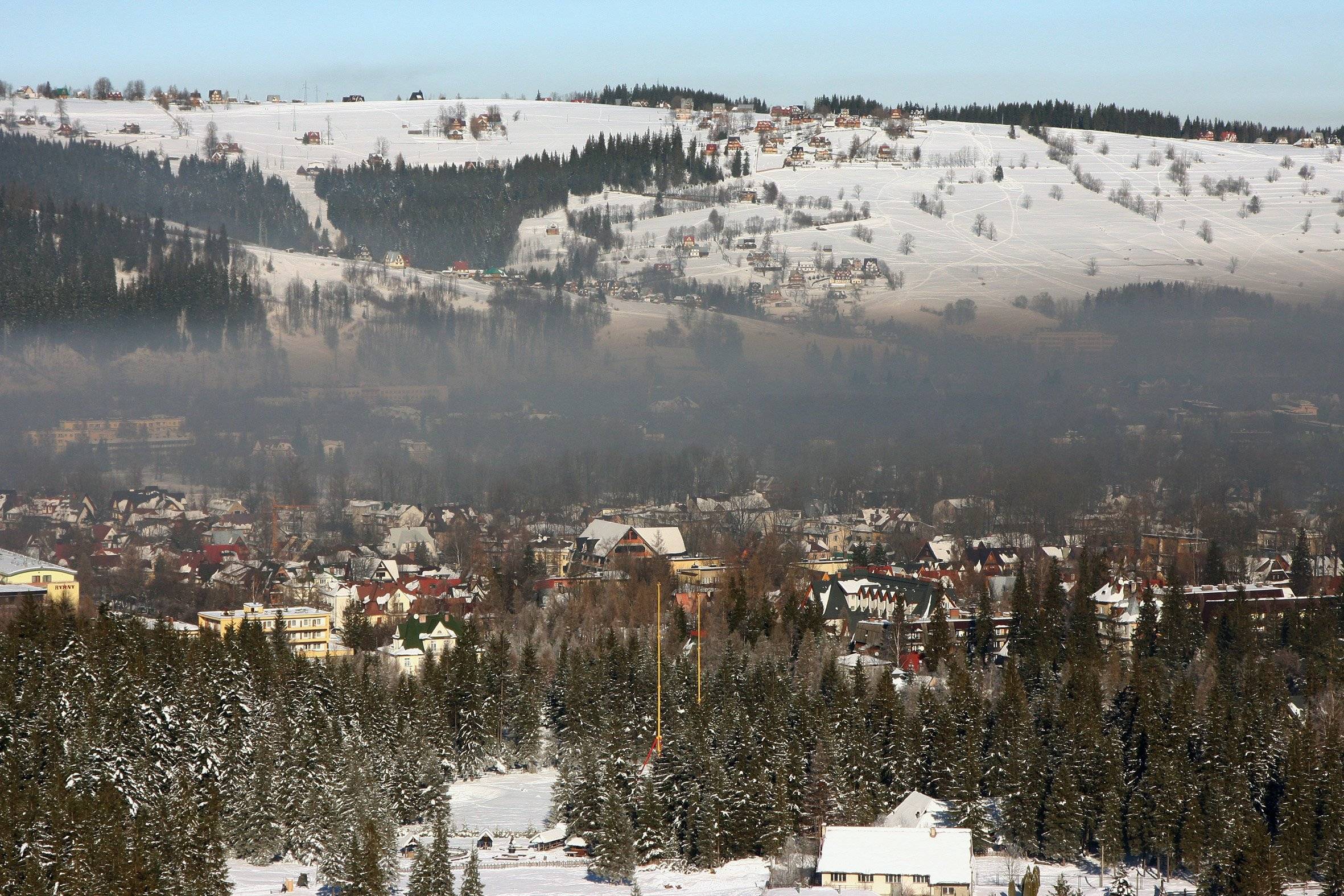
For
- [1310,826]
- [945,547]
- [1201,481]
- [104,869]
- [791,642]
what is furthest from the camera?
[1201,481]

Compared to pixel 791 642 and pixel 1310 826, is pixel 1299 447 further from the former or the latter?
pixel 1310 826

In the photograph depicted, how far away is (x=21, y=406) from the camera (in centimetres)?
17312

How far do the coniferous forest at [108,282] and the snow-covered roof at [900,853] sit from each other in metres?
163

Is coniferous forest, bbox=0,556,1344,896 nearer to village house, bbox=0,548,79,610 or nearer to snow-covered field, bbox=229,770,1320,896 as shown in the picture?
snow-covered field, bbox=229,770,1320,896

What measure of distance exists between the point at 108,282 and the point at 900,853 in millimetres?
167076

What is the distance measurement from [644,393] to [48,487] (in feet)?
245

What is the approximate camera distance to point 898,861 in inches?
1587

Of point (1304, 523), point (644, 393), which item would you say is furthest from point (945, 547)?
point (644, 393)

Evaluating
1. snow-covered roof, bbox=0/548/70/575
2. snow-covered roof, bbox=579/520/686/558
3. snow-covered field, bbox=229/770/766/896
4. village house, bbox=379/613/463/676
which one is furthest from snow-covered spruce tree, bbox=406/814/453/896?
snow-covered roof, bbox=579/520/686/558

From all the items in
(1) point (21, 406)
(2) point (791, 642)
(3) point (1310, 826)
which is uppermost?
(3) point (1310, 826)

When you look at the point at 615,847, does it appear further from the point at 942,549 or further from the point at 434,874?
the point at 942,549

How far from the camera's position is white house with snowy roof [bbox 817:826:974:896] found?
3972 cm

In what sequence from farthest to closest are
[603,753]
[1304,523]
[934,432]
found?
[934,432], [1304,523], [603,753]

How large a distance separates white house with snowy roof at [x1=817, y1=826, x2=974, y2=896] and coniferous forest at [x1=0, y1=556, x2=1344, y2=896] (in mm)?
3353
